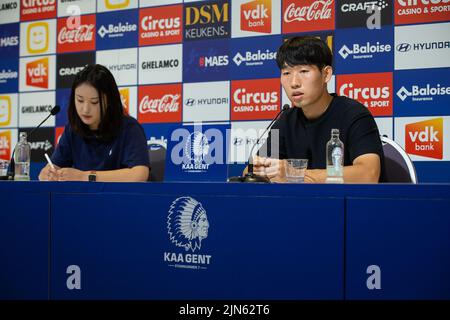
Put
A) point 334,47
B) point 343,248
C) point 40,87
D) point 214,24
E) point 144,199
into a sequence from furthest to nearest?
point 40,87
point 214,24
point 334,47
point 144,199
point 343,248

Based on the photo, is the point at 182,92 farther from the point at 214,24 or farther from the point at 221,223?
the point at 221,223

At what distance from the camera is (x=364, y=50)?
321cm

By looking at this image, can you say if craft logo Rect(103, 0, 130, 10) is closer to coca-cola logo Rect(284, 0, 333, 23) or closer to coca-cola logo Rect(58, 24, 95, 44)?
coca-cola logo Rect(58, 24, 95, 44)

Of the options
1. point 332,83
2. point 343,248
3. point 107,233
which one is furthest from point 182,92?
point 343,248

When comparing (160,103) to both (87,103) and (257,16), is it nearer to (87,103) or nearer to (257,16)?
(257,16)

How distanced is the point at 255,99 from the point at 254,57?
28 cm

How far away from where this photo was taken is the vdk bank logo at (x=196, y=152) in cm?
167

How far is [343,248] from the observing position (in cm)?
121

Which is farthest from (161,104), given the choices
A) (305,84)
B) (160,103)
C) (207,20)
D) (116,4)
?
(305,84)

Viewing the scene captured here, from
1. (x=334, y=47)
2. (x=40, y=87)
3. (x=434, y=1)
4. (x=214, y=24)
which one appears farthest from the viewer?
(x=40, y=87)

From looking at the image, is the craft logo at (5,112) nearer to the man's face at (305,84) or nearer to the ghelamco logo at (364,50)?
the ghelamco logo at (364,50)

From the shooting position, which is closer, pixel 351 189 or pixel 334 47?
pixel 351 189

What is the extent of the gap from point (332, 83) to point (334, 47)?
0.22 metres

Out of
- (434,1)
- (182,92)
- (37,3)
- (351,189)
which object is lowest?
(351,189)
